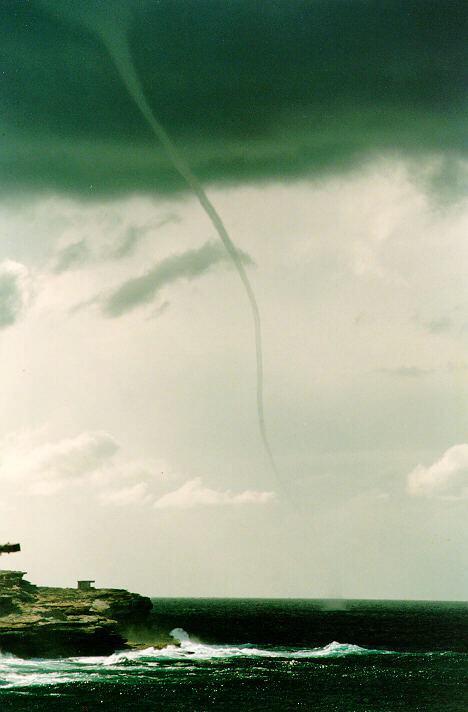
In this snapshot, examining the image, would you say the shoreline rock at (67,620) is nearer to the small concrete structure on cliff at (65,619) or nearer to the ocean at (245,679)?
the small concrete structure on cliff at (65,619)

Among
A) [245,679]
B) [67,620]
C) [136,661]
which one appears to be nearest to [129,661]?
[136,661]

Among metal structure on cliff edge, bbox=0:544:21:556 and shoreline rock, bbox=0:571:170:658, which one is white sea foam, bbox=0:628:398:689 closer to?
shoreline rock, bbox=0:571:170:658

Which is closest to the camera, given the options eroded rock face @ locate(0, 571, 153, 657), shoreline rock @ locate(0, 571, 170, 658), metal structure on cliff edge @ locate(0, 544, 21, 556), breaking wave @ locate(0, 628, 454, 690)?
breaking wave @ locate(0, 628, 454, 690)

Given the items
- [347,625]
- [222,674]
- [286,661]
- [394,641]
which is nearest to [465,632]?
[347,625]

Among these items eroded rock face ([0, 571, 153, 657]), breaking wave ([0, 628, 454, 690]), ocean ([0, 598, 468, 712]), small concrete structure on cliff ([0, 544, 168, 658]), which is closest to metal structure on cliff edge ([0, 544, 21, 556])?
small concrete structure on cliff ([0, 544, 168, 658])

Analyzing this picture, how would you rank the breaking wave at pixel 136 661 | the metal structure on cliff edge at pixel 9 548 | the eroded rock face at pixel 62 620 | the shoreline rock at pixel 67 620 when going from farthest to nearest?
the metal structure on cliff edge at pixel 9 548 < the shoreline rock at pixel 67 620 < the eroded rock face at pixel 62 620 < the breaking wave at pixel 136 661

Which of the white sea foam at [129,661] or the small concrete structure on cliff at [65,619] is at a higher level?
the small concrete structure on cliff at [65,619]

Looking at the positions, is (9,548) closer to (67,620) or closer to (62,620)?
(62,620)

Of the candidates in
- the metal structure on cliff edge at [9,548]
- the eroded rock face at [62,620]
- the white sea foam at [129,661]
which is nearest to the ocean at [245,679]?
the white sea foam at [129,661]
